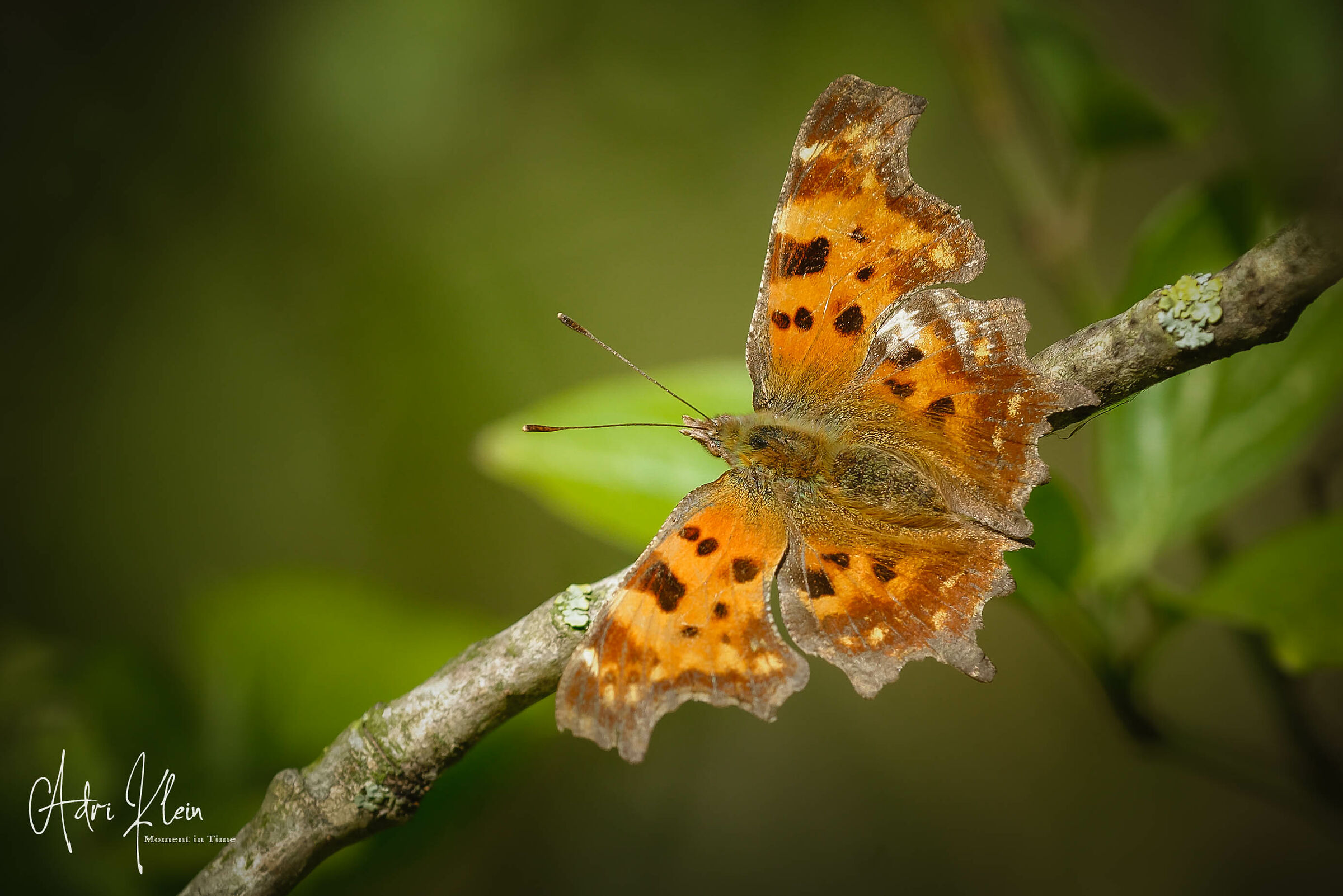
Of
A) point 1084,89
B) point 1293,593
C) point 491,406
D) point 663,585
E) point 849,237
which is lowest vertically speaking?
→ point 1293,593

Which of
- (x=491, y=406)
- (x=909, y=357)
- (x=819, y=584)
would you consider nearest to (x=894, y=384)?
(x=909, y=357)

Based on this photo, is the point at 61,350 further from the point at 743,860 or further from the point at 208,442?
the point at 743,860

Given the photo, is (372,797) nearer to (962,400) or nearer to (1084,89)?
(962,400)

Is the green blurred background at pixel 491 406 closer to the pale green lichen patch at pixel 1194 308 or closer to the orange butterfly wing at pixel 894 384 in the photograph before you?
the orange butterfly wing at pixel 894 384

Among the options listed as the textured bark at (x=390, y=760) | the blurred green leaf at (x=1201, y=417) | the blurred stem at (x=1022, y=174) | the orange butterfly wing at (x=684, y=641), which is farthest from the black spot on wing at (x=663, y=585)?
the blurred stem at (x=1022, y=174)

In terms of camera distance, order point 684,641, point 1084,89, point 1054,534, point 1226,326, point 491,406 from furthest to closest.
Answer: point 491,406 → point 1084,89 → point 1054,534 → point 684,641 → point 1226,326

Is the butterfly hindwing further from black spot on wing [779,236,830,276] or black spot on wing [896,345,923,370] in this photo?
black spot on wing [779,236,830,276]

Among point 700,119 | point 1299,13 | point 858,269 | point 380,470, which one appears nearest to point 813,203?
point 858,269

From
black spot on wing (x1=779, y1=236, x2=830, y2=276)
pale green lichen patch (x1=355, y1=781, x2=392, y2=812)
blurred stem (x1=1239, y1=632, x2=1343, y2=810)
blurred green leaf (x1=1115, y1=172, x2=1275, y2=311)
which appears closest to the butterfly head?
black spot on wing (x1=779, y1=236, x2=830, y2=276)
